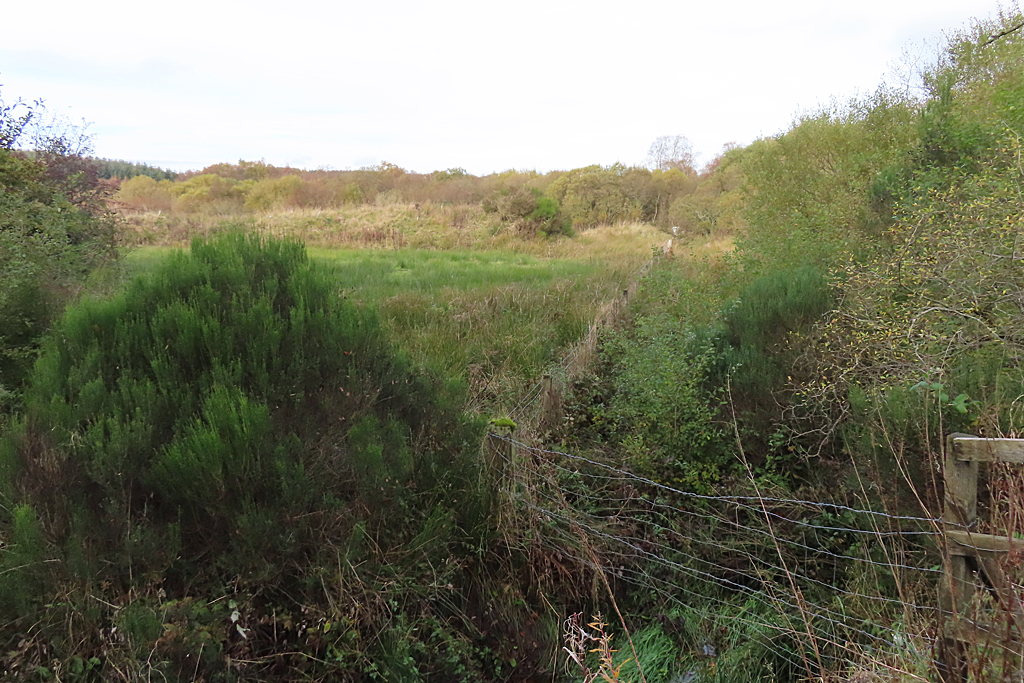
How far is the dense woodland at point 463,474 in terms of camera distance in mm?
2502

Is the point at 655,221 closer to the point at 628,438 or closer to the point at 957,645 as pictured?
the point at 628,438

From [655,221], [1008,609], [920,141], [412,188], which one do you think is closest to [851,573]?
[1008,609]

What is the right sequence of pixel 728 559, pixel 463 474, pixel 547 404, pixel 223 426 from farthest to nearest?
pixel 547 404, pixel 728 559, pixel 463 474, pixel 223 426

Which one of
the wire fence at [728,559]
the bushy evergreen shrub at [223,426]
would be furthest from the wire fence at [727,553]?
the bushy evergreen shrub at [223,426]

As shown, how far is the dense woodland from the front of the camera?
8.21 ft

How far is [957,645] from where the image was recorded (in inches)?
82.4

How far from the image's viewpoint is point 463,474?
11.8ft

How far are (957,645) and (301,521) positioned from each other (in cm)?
264

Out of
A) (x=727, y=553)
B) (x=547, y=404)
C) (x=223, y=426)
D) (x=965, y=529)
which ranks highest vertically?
(x=223, y=426)

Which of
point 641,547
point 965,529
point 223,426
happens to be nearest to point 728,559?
point 641,547

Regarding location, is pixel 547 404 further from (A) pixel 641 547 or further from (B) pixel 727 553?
(B) pixel 727 553

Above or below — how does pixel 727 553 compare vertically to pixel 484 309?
below

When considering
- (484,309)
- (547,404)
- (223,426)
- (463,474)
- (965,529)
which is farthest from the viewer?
(484,309)

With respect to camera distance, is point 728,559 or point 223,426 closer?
point 223,426
